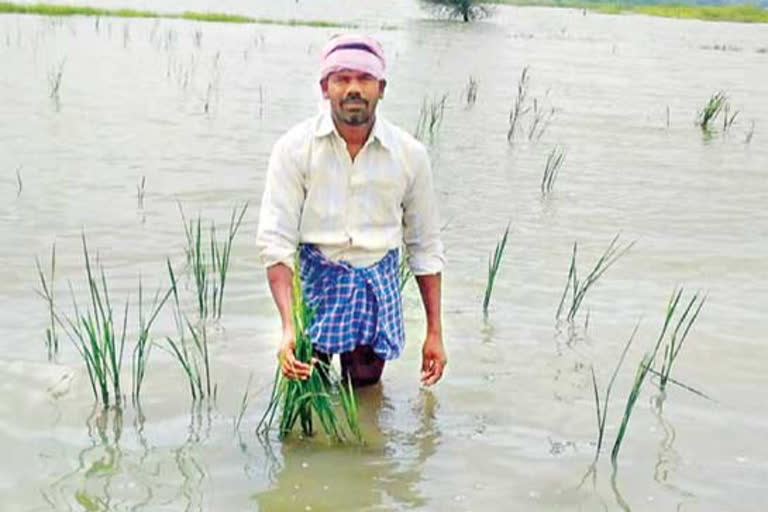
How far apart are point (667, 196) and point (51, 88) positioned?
761cm

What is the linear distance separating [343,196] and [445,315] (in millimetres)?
1815

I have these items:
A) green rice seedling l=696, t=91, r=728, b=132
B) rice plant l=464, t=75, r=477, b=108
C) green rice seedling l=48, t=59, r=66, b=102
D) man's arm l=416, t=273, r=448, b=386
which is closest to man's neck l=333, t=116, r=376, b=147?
man's arm l=416, t=273, r=448, b=386

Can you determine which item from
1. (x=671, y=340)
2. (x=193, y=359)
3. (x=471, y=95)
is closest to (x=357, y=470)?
(x=193, y=359)

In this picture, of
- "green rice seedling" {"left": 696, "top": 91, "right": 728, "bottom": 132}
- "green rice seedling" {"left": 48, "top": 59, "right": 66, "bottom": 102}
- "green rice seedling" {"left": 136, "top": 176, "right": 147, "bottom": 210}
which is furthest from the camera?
"green rice seedling" {"left": 696, "top": 91, "right": 728, "bottom": 132}

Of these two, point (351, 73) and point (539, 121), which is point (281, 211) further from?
point (539, 121)

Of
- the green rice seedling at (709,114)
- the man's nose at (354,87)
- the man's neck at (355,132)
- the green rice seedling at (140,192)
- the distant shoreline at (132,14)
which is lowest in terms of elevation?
the green rice seedling at (140,192)

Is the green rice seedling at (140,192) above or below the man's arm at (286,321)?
above

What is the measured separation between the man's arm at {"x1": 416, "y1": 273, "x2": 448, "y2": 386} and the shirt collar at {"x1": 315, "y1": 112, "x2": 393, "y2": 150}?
504 millimetres

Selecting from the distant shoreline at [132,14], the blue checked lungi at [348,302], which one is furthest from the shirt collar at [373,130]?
the distant shoreline at [132,14]

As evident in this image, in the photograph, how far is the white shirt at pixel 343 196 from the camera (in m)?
3.36

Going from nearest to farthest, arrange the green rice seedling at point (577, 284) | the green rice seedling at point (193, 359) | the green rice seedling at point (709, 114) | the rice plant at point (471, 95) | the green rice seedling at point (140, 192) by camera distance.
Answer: the green rice seedling at point (193, 359)
the green rice seedling at point (577, 284)
the green rice seedling at point (140, 192)
the green rice seedling at point (709, 114)
the rice plant at point (471, 95)

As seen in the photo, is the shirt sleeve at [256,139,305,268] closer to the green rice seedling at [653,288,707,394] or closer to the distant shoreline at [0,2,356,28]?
the green rice seedling at [653,288,707,394]

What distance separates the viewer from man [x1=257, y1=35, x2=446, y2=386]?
327 cm

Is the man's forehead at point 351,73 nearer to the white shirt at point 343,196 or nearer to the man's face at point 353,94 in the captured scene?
the man's face at point 353,94
